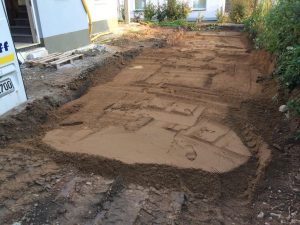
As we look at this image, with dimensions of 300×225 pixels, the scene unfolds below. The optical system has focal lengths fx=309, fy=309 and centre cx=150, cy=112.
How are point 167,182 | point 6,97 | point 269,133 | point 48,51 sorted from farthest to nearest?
point 48,51 < point 6,97 < point 269,133 < point 167,182

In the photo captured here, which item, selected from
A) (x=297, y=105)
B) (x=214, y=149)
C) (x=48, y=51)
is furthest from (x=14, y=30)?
(x=297, y=105)

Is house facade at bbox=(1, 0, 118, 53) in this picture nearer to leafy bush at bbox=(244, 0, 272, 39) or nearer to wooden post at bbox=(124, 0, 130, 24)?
wooden post at bbox=(124, 0, 130, 24)

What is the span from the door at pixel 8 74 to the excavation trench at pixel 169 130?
2.19ft

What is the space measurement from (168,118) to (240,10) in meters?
9.72

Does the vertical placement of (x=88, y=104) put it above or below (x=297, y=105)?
below

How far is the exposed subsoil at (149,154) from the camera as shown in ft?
8.56

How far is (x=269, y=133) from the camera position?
3777 millimetres

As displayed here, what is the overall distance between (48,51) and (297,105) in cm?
548

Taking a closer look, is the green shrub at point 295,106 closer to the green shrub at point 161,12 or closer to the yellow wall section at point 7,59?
the yellow wall section at point 7,59

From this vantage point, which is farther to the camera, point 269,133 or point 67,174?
point 269,133

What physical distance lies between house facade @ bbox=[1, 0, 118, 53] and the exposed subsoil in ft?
4.67

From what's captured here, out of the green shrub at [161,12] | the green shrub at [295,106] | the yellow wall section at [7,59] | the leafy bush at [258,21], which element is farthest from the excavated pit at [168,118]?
the green shrub at [161,12]

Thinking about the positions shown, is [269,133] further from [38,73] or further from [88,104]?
[38,73]

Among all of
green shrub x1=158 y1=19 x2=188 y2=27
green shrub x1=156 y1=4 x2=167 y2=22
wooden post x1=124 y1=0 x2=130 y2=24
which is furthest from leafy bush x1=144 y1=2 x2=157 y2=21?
wooden post x1=124 y1=0 x2=130 y2=24
